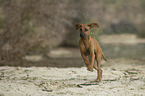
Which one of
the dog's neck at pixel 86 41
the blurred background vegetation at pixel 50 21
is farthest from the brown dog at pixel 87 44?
the blurred background vegetation at pixel 50 21

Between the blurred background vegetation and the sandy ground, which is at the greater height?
the blurred background vegetation

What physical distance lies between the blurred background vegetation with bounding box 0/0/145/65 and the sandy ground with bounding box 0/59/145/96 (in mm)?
1085

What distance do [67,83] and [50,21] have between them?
288 inches

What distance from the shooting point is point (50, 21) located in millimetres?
11828

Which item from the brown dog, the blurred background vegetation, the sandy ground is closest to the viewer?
the brown dog

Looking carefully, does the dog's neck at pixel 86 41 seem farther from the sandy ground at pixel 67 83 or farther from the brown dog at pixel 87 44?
the sandy ground at pixel 67 83

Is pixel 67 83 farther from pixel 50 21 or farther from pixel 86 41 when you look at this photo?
pixel 50 21

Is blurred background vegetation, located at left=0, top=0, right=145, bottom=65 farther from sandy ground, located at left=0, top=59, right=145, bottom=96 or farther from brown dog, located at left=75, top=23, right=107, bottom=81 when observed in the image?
sandy ground, located at left=0, top=59, right=145, bottom=96

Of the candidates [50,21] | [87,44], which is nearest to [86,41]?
[87,44]

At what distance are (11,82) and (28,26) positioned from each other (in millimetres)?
5951

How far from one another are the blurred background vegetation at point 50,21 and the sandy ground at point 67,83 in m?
1.09

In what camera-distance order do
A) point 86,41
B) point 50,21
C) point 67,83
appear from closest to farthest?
point 86,41 < point 67,83 < point 50,21

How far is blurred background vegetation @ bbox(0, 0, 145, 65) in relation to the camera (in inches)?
326

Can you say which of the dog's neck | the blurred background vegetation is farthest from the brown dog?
the blurred background vegetation
